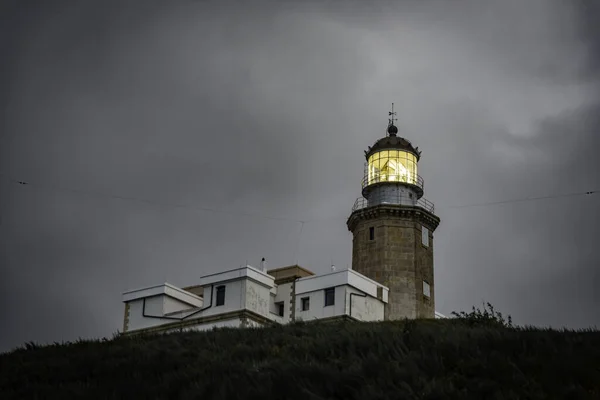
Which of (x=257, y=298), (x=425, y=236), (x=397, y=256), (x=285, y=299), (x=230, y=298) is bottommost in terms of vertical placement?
(x=230, y=298)

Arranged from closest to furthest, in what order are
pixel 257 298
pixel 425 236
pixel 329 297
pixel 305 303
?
pixel 329 297
pixel 257 298
pixel 305 303
pixel 425 236

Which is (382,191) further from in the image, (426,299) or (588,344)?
(588,344)

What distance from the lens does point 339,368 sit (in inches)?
746

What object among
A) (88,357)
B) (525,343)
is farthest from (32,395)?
(525,343)

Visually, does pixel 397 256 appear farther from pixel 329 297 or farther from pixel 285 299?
pixel 285 299

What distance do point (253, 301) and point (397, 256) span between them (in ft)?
29.7

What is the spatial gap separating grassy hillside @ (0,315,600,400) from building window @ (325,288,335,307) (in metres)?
19.3

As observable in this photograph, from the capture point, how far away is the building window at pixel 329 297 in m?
44.7

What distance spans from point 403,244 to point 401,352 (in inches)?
1177

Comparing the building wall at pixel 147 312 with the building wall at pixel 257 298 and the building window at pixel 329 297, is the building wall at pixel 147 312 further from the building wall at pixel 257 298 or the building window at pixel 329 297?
the building window at pixel 329 297

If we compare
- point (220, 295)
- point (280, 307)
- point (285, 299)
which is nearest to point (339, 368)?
point (220, 295)

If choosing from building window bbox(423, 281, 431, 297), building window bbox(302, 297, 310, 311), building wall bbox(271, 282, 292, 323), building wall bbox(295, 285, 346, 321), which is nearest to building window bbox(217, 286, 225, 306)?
building wall bbox(271, 282, 292, 323)

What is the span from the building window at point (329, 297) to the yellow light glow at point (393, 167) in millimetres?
9171

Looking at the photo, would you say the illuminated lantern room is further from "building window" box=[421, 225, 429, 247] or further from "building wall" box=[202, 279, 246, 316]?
"building wall" box=[202, 279, 246, 316]
